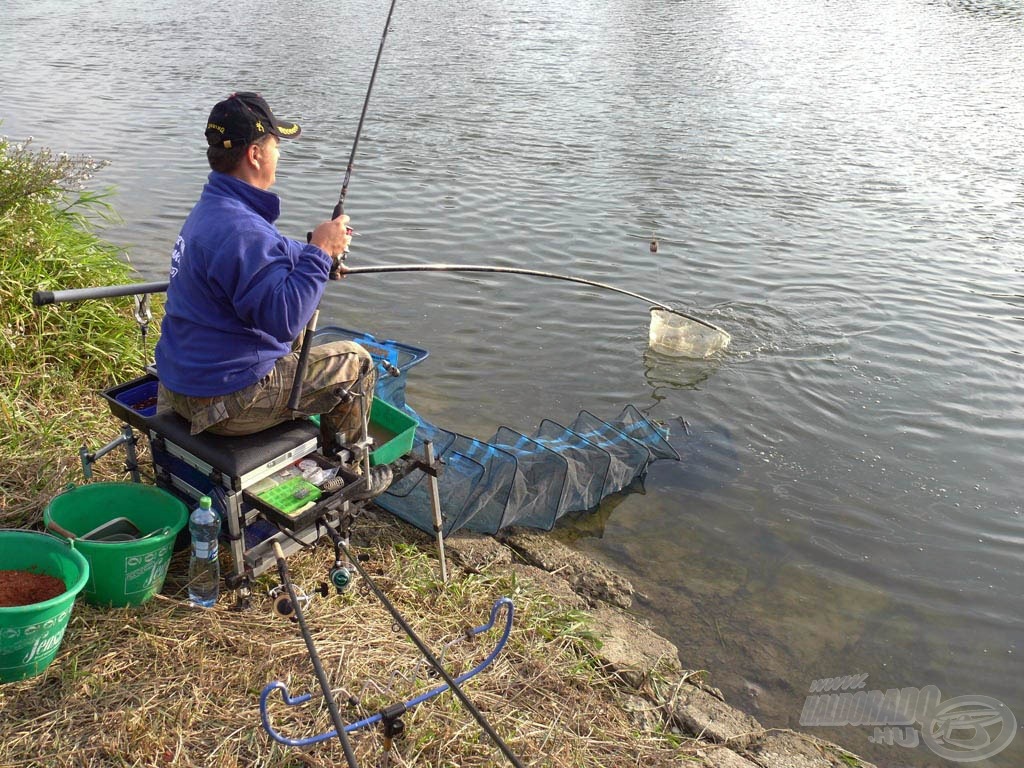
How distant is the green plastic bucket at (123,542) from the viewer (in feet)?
10.6

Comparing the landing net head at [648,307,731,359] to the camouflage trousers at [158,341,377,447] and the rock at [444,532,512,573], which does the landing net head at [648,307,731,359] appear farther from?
the camouflage trousers at [158,341,377,447]

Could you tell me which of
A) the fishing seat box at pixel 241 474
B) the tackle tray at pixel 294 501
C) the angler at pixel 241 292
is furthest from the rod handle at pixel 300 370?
the tackle tray at pixel 294 501

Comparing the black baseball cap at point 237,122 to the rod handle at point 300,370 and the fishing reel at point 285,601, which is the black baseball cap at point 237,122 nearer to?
the rod handle at point 300,370

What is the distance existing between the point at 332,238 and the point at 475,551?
1938 millimetres

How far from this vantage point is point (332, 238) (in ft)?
10.7

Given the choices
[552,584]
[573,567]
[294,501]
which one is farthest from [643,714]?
[294,501]

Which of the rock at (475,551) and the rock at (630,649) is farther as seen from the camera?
the rock at (475,551)

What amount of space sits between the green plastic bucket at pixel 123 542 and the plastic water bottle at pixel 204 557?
0.33ft

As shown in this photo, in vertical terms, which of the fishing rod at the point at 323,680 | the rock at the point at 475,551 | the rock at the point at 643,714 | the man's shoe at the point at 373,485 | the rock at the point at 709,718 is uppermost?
the man's shoe at the point at 373,485

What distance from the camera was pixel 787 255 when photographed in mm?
9414

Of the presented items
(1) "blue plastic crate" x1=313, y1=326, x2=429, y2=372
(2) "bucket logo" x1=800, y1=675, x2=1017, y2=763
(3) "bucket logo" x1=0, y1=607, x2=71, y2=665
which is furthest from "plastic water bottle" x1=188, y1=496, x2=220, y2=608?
(2) "bucket logo" x1=800, y1=675, x2=1017, y2=763

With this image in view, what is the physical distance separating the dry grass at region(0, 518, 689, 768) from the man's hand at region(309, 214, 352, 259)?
1410 millimetres

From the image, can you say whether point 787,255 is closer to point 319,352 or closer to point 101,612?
point 319,352

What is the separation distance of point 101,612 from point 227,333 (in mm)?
1161
